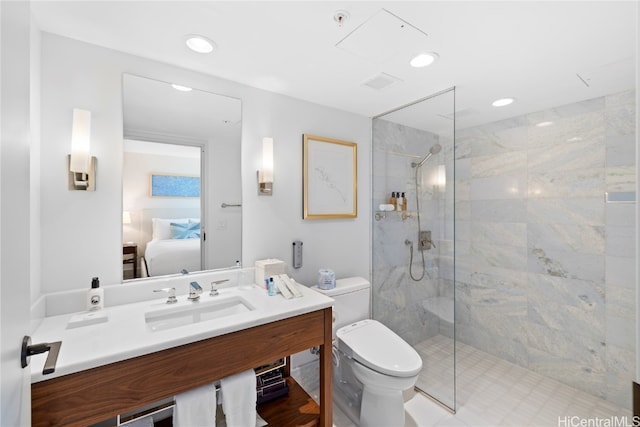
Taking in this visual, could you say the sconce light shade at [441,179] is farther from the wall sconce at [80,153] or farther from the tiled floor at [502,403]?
the wall sconce at [80,153]

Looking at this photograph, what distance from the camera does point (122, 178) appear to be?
4.99ft

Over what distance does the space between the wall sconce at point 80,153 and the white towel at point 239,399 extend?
118cm

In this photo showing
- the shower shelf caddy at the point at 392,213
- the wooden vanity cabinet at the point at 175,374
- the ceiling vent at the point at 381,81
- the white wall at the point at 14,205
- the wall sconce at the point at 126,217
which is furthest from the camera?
the shower shelf caddy at the point at 392,213

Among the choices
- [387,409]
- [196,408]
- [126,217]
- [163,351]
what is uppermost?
[126,217]

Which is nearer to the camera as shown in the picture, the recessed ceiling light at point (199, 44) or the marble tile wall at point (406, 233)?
the recessed ceiling light at point (199, 44)

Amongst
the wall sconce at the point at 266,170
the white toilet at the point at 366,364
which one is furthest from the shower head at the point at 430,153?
the wall sconce at the point at 266,170

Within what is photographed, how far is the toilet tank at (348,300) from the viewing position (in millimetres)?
2041

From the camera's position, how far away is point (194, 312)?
4.99 feet

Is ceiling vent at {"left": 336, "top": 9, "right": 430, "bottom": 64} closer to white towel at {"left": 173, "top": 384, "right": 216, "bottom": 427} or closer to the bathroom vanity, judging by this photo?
the bathroom vanity

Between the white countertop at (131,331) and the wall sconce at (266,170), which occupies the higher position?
the wall sconce at (266,170)

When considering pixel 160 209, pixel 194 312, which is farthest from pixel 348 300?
pixel 160 209

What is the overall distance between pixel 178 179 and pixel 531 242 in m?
2.82

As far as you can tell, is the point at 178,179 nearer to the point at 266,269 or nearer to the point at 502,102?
the point at 266,269

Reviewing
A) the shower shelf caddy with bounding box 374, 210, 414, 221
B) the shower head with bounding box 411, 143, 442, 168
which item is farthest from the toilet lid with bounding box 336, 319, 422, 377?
the shower head with bounding box 411, 143, 442, 168
